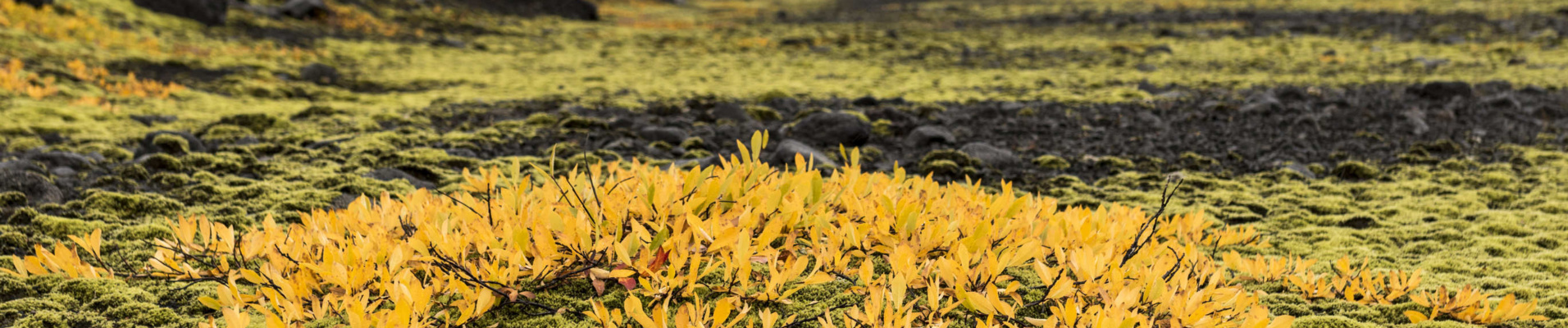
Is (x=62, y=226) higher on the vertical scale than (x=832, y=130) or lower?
higher

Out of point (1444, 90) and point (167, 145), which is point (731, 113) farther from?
point (1444, 90)

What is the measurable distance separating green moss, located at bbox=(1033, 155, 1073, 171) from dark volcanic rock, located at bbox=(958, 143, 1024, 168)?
0.21 metres

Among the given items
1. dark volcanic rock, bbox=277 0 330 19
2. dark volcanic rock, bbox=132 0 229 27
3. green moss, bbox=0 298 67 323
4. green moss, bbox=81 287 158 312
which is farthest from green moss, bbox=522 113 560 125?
dark volcanic rock, bbox=277 0 330 19

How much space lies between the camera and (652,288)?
297 centimetres

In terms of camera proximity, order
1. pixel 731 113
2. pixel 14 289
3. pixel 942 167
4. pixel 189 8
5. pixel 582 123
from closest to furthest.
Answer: pixel 14 289 < pixel 942 167 < pixel 582 123 < pixel 731 113 < pixel 189 8

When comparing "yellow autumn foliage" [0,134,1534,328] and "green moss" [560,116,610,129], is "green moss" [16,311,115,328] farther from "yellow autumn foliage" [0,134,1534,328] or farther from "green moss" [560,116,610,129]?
"green moss" [560,116,610,129]

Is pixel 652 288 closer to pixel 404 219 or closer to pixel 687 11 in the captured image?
pixel 404 219

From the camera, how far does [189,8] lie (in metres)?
19.4

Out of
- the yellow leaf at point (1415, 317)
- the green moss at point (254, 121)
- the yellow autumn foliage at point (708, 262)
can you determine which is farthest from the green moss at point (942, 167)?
the green moss at point (254, 121)

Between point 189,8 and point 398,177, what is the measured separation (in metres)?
17.0

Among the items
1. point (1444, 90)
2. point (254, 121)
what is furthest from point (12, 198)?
point (1444, 90)

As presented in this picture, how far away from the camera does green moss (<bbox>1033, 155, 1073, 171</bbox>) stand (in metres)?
8.74

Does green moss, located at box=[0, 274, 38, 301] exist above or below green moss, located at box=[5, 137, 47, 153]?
above

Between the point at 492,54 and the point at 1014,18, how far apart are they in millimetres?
21814
